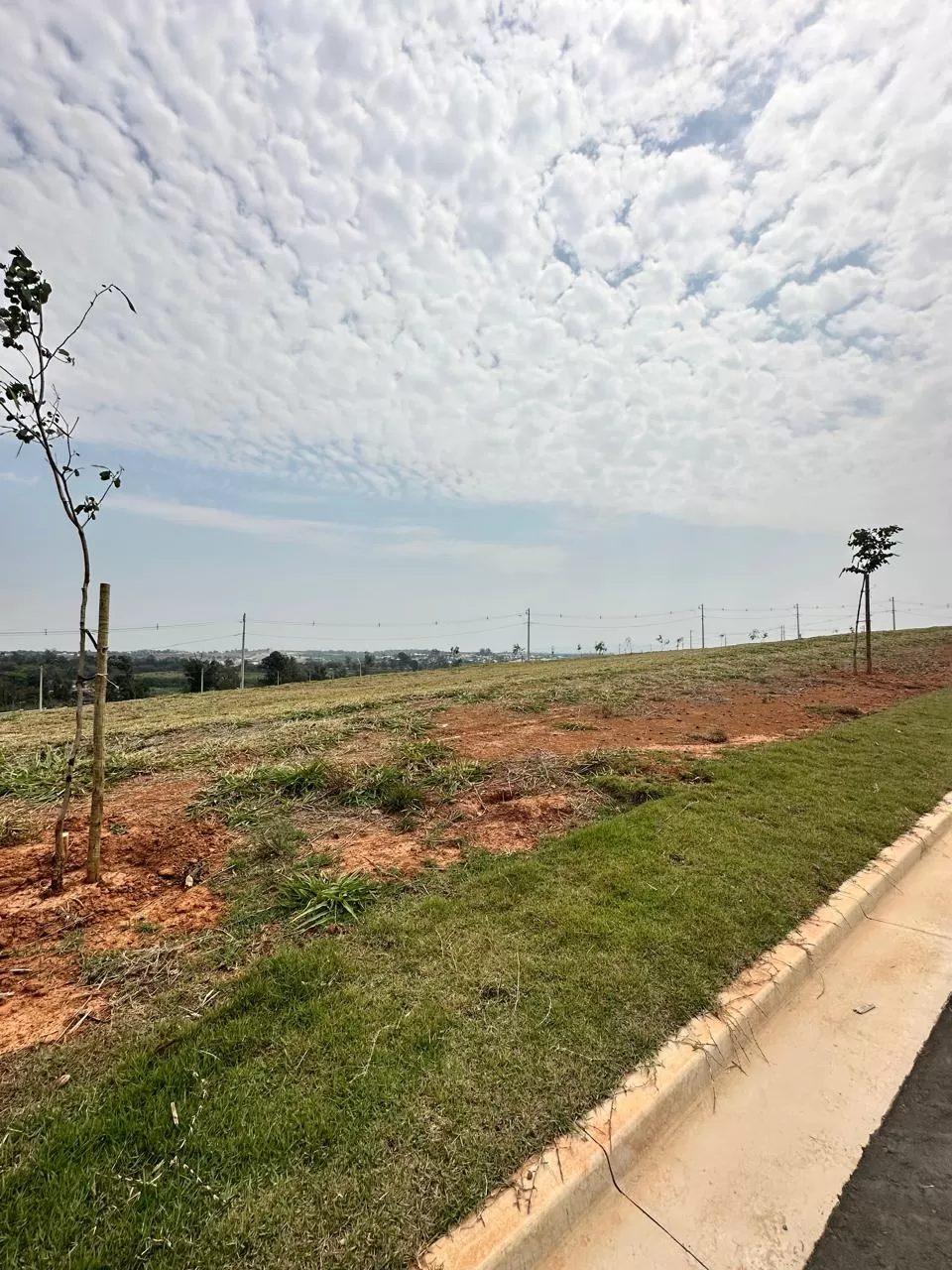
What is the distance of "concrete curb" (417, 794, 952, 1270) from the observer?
165 cm

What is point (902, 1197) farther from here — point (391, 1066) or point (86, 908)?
point (86, 908)

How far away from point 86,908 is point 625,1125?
10.8 feet

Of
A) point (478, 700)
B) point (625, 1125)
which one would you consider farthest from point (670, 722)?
point (625, 1125)

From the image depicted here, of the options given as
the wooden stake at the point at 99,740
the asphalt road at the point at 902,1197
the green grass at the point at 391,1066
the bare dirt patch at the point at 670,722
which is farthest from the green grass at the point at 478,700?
the asphalt road at the point at 902,1197

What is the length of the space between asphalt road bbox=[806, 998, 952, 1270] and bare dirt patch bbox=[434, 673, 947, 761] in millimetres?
4895

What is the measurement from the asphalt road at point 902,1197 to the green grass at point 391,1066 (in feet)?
2.32

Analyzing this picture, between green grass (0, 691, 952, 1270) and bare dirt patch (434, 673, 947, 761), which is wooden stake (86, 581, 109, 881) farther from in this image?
bare dirt patch (434, 673, 947, 761)

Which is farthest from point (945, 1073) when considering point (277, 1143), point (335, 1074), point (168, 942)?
point (168, 942)

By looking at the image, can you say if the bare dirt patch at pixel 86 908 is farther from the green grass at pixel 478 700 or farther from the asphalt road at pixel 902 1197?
the asphalt road at pixel 902 1197

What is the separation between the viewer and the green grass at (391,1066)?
1.65 meters

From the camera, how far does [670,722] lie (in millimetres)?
9422

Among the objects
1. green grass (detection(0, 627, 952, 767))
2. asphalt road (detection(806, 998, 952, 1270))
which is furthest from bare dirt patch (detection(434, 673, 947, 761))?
asphalt road (detection(806, 998, 952, 1270))

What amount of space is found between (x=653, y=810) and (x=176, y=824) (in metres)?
4.10

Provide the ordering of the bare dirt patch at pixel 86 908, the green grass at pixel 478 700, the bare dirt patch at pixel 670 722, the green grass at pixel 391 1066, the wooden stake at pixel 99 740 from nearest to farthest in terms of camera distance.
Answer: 1. the green grass at pixel 391 1066
2. the bare dirt patch at pixel 86 908
3. the wooden stake at pixel 99 740
4. the bare dirt patch at pixel 670 722
5. the green grass at pixel 478 700
